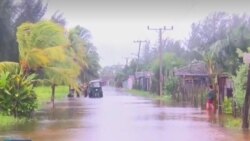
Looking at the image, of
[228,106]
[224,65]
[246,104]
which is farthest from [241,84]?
[224,65]

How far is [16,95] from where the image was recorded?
23.0 metres

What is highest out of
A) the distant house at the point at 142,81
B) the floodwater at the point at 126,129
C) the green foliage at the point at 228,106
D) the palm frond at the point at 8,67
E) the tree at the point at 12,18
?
the tree at the point at 12,18

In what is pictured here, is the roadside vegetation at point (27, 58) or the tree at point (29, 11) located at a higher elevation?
the tree at point (29, 11)

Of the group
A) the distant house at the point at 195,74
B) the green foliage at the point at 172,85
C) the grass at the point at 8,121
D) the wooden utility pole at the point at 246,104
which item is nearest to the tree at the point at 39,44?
the grass at the point at 8,121

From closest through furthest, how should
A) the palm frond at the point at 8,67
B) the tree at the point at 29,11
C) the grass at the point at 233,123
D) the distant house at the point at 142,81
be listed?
the grass at the point at 233,123 < the palm frond at the point at 8,67 < the tree at the point at 29,11 < the distant house at the point at 142,81

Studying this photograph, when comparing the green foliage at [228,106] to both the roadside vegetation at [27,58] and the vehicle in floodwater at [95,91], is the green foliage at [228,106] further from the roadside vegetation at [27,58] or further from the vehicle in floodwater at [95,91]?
the vehicle in floodwater at [95,91]

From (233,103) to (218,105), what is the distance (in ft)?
5.80

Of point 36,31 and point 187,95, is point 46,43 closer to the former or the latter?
point 36,31

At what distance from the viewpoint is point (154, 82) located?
5884 centimetres

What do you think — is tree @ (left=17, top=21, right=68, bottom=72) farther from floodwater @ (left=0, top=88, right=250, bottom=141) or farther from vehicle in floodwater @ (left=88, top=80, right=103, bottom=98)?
vehicle in floodwater @ (left=88, top=80, right=103, bottom=98)

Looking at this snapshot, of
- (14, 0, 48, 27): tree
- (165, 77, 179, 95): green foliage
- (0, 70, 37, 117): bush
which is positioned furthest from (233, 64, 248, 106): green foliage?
(165, 77, 179, 95): green foliage

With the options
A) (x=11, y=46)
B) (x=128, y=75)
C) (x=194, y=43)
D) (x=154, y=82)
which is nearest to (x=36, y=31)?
(x=11, y=46)

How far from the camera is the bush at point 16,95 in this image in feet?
75.2

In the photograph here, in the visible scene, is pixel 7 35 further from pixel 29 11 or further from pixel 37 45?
pixel 29 11
